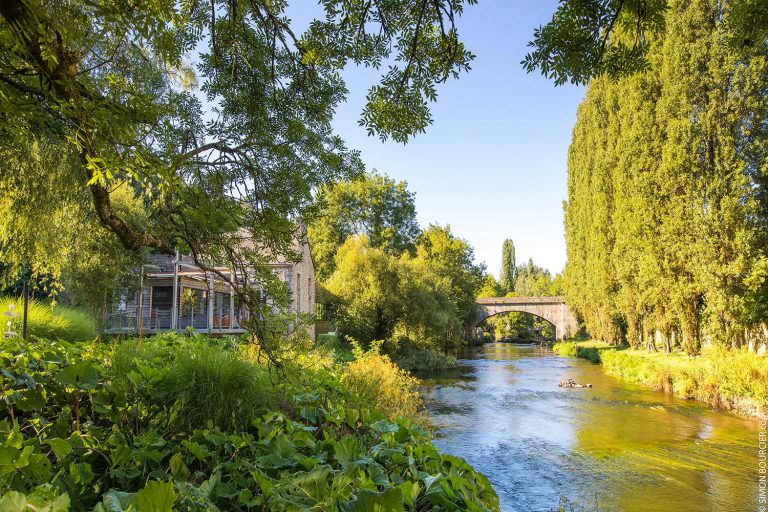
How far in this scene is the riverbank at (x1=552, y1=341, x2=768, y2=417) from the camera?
13.6m

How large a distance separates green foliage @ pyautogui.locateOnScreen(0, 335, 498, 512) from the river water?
5234 mm

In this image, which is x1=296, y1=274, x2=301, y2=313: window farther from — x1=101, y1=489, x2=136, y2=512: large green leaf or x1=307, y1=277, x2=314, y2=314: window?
x1=101, y1=489, x2=136, y2=512: large green leaf

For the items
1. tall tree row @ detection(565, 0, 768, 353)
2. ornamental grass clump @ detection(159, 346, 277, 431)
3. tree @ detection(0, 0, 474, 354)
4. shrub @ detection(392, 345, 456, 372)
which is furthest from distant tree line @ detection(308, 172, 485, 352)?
ornamental grass clump @ detection(159, 346, 277, 431)

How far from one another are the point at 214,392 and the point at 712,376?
645 inches

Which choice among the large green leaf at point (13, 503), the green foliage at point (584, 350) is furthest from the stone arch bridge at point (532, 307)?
the large green leaf at point (13, 503)

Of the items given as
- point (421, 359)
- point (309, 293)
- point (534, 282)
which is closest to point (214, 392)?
point (309, 293)

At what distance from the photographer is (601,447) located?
437 inches

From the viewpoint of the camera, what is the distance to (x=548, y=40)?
144 inches

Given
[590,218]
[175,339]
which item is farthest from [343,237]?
[175,339]

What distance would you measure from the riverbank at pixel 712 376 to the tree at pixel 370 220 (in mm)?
25086

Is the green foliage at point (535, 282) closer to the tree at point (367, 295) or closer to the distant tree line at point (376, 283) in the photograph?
the distant tree line at point (376, 283)

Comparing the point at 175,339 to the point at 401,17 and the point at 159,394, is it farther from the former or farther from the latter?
the point at 401,17

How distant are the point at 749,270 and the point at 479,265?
3734 cm

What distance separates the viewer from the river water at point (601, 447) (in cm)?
814
